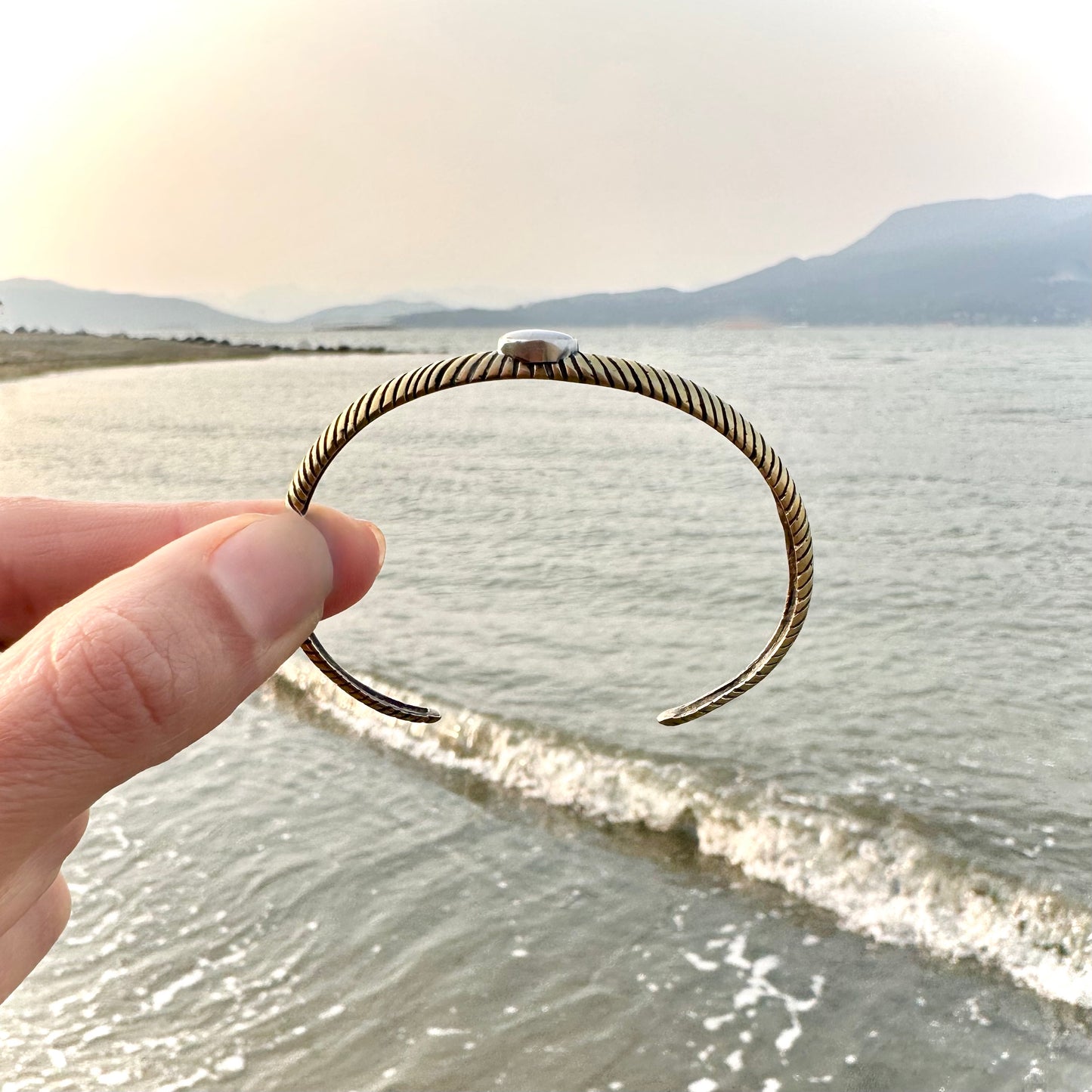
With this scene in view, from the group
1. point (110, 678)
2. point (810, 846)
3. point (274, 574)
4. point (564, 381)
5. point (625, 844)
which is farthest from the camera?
point (625, 844)

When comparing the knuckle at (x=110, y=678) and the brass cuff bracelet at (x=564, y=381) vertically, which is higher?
the brass cuff bracelet at (x=564, y=381)

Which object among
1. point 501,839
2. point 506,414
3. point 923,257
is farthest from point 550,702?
point 923,257

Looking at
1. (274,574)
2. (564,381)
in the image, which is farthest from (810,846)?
(274,574)

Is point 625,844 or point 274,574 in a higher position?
point 274,574

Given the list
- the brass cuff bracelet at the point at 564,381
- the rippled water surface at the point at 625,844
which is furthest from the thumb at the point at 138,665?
the rippled water surface at the point at 625,844

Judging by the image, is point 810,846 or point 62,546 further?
point 810,846

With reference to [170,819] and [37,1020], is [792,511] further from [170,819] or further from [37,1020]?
[170,819]

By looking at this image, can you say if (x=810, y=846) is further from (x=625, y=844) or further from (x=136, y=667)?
(x=136, y=667)

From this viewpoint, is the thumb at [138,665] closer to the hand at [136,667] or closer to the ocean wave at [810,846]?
the hand at [136,667]
